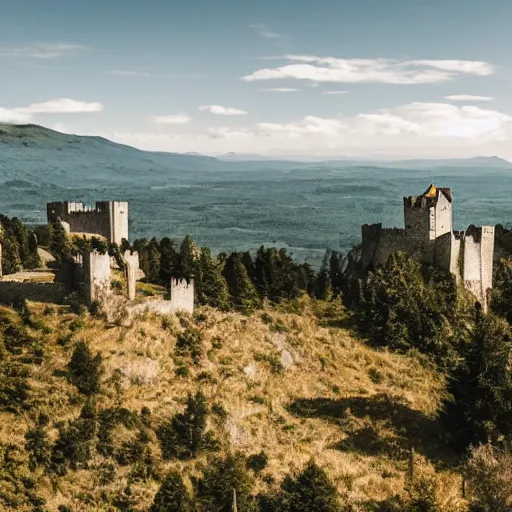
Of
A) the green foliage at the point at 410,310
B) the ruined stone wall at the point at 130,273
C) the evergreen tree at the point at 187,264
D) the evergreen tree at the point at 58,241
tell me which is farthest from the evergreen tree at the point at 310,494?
the evergreen tree at the point at 58,241

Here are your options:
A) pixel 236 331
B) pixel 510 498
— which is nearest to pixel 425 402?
pixel 510 498

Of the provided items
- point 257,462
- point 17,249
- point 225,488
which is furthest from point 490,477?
point 17,249

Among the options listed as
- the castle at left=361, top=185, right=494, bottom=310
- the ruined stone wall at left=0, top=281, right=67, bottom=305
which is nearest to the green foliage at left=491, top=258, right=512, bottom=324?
the castle at left=361, top=185, right=494, bottom=310

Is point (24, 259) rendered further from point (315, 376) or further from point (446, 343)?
point (446, 343)

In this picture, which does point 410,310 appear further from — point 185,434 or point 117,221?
point 117,221

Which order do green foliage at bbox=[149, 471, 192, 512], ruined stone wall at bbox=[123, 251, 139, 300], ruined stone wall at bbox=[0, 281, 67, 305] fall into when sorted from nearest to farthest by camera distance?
green foliage at bbox=[149, 471, 192, 512]
ruined stone wall at bbox=[0, 281, 67, 305]
ruined stone wall at bbox=[123, 251, 139, 300]

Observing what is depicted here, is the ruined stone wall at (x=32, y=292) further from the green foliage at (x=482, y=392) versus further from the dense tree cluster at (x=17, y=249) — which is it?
the green foliage at (x=482, y=392)

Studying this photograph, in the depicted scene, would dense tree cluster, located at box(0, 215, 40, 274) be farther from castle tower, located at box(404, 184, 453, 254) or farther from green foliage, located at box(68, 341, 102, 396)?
castle tower, located at box(404, 184, 453, 254)
